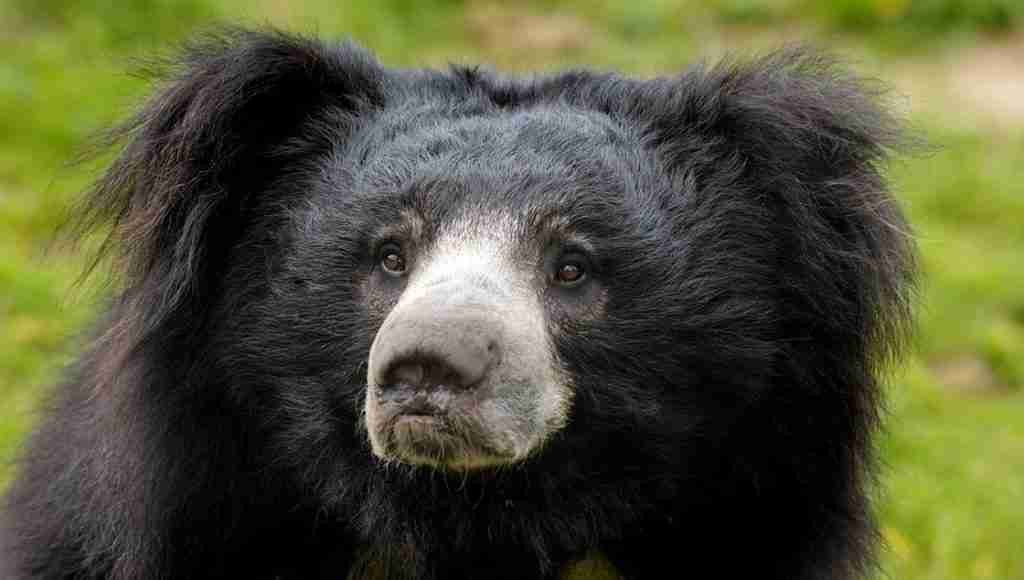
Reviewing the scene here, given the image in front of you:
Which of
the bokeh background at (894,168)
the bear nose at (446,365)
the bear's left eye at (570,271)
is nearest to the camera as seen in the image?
the bear nose at (446,365)

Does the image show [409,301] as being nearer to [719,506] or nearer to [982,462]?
[719,506]

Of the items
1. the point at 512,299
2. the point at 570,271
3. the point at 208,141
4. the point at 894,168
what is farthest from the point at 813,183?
the point at 894,168

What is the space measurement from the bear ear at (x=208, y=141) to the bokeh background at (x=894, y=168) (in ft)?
3.12

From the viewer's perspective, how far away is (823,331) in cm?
415

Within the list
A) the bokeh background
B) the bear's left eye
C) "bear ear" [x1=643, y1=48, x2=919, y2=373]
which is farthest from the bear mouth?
the bokeh background

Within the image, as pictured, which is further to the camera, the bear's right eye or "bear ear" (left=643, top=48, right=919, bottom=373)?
"bear ear" (left=643, top=48, right=919, bottom=373)

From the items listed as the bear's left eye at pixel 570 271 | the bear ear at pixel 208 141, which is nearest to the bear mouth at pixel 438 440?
the bear's left eye at pixel 570 271

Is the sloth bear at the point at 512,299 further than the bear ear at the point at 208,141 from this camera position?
No

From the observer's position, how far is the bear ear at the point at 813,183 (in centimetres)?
412

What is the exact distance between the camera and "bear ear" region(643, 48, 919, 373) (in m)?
4.12

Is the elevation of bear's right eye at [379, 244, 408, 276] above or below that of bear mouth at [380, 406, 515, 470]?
above

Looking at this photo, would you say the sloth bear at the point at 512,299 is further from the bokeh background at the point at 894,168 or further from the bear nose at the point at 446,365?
the bokeh background at the point at 894,168

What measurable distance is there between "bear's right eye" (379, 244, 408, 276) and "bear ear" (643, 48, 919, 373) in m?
0.69

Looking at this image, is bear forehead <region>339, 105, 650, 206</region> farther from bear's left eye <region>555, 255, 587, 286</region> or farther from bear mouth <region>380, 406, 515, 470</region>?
bear mouth <region>380, 406, 515, 470</region>
